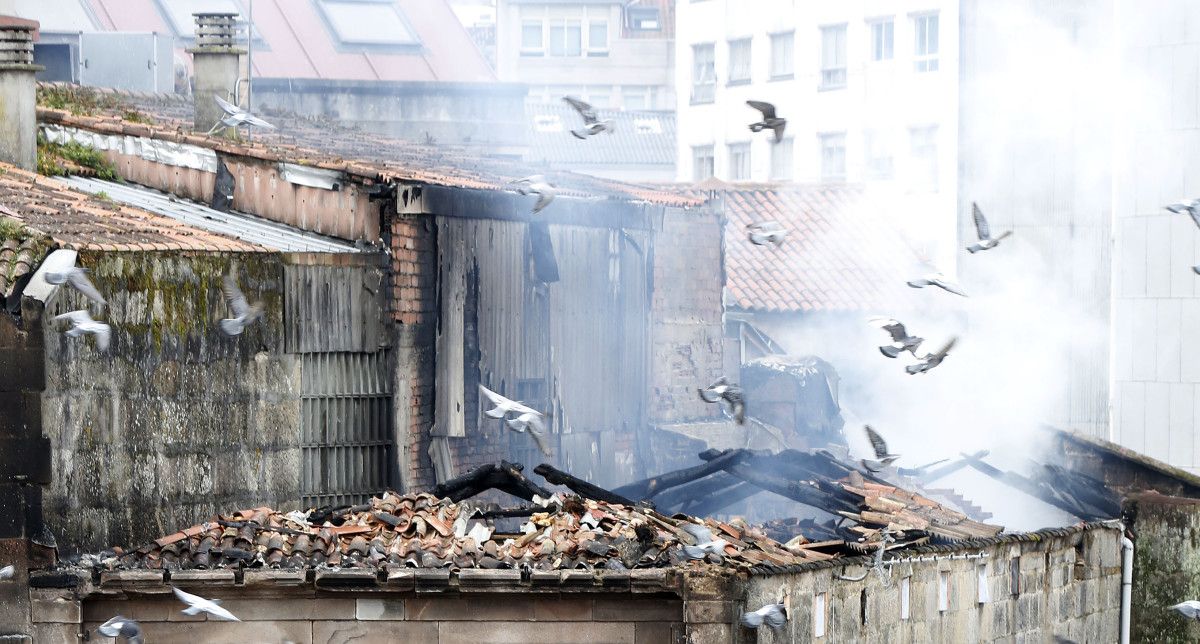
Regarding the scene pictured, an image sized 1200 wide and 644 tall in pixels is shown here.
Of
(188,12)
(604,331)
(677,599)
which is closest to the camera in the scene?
(677,599)

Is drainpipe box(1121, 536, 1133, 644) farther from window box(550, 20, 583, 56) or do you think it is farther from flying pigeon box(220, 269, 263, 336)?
window box(550, 20, 583, 56)

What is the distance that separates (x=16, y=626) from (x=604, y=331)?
24.9ft

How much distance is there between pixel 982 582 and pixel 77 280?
7.20 m

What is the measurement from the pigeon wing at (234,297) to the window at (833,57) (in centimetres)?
2925

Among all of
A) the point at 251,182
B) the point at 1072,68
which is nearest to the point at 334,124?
the point at 251,182

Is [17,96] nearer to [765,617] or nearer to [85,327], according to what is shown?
[85,327]

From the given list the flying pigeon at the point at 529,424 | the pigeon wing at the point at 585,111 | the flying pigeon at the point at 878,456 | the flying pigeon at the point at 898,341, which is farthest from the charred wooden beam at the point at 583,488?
the pigeon wing at the point at 585,111

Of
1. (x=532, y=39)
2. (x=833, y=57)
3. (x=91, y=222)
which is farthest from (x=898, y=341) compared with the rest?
(x=532, y=39)

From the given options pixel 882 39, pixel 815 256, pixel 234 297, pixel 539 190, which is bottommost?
pixel 234 297

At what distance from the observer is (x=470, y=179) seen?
1892 centimetres

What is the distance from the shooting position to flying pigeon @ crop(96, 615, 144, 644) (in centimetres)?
1312

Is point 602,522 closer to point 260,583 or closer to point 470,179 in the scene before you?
point 260,583

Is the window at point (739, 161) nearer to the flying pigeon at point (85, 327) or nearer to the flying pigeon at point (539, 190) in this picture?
the flying pigeon at point (539, 190)

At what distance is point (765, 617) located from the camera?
13008 mm
